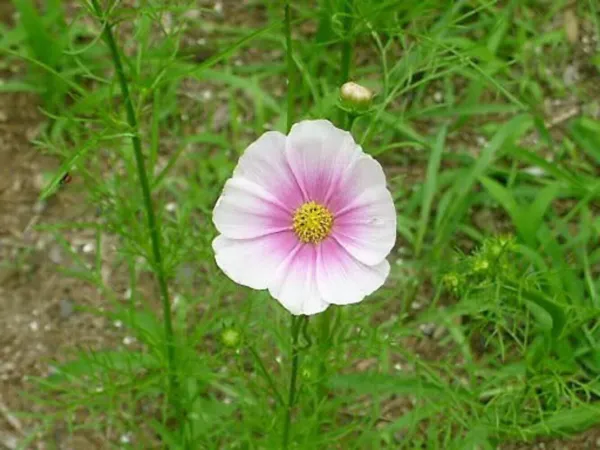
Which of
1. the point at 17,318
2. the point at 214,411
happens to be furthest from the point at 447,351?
the point at 17,318

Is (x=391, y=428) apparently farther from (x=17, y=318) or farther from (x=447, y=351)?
(x=17, y=318)

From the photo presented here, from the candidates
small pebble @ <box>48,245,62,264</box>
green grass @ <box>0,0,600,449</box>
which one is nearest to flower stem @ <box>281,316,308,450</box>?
green grass @ <box>0,0,600,449</box>

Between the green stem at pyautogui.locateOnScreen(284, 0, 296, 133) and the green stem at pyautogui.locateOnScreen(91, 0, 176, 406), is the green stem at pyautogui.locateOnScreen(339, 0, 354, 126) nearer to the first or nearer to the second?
the green stem at pyautogui.locateOnScreen(284, 0, 296, 133)

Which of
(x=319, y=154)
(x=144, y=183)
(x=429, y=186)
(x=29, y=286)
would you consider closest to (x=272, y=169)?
(x=319, y=154)

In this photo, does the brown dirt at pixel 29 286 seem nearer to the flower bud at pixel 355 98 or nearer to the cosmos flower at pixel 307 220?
the cosmos flower at pixel 307 220

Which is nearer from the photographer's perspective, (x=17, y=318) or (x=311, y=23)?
(x=17, y=318)

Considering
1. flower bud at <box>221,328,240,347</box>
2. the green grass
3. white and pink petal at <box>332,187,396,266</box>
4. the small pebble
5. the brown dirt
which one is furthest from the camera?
the small pebble

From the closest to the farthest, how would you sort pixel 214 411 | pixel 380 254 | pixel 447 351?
pixel 380 254
pixel 214 411
pixel 447 351
